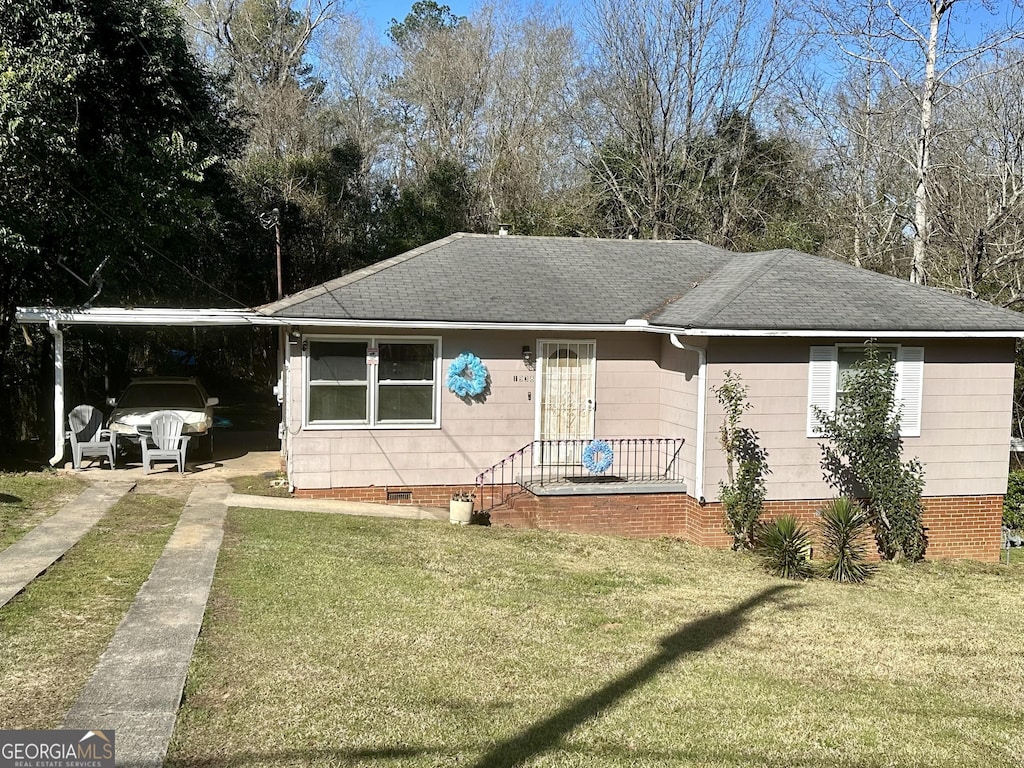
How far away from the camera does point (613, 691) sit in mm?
6305

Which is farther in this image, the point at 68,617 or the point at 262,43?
the point at 262,43

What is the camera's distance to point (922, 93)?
19562 millimetres

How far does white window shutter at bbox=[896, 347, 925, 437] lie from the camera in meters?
13.6

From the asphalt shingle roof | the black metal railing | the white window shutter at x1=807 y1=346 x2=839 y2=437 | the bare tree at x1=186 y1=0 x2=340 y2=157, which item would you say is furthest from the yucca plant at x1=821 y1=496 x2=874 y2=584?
the bare tree at x1=186 y1=0 x2=340 y2=157

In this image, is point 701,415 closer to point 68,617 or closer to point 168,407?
point 68,617

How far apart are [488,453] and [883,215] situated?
47.5ft

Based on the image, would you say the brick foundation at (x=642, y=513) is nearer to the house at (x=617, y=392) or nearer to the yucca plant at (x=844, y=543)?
the house at (x=617, y=392)

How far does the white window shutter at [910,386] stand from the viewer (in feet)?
44.5

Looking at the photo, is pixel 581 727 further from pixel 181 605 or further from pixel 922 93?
pixel 922 93

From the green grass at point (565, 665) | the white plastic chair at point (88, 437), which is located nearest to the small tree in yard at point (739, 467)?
the green grass at point (565, 665)

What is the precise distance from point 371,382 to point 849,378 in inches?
281

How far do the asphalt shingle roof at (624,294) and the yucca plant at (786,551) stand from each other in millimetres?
2851

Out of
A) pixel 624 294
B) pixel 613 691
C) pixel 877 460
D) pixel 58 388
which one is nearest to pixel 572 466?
pixel 624 294

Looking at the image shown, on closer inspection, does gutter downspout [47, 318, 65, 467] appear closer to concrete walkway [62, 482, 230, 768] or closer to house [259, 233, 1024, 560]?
house [259, 233, 1024, 560]
